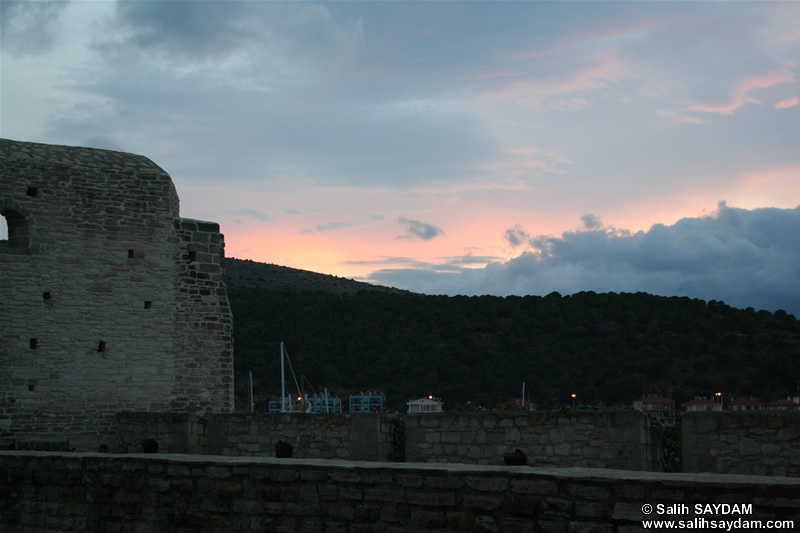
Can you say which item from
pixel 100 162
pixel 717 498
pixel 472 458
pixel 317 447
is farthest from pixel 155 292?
pixel 717 498

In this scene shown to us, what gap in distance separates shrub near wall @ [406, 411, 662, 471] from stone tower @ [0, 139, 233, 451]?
6.39 meters

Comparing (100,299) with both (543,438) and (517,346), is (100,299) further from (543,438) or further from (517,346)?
(517,346)

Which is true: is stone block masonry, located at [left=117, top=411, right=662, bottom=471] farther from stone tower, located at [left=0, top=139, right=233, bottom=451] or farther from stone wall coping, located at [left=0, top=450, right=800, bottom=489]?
stone tower, located at [left=0, top=139, right=233, bottom=451]

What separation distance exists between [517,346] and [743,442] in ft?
140

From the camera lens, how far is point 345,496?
20.1ft

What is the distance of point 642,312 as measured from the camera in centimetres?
5297

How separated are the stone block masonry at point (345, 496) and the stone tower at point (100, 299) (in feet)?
17.3

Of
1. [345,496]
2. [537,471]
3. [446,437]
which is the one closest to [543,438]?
[446,437]

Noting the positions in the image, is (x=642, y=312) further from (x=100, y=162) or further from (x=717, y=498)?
(x=717, y=498)

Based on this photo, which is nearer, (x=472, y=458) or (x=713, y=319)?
(x=472, y=458)

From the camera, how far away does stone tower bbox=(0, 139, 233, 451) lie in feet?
43.2

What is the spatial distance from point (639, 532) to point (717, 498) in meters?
0.50

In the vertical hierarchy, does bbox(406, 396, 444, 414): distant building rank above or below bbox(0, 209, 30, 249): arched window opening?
below

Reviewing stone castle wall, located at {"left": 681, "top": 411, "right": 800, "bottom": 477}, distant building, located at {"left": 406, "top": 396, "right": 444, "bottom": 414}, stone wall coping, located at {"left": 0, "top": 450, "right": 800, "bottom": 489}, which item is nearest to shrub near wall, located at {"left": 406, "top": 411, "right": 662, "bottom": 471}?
stone castle wall, located at {"left": 681, "top": 411, "right": 800, "bottom": 477}
